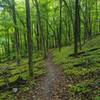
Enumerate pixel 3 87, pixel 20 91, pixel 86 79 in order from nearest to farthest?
1. pixel 86 79
2. pixel 20 91
3. pixel 3 87

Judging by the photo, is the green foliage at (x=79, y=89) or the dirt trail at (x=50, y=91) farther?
the dirt trail at (x=50, y=91)

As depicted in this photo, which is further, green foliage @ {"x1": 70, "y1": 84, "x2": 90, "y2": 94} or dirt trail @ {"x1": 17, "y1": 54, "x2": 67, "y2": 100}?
dirt trail @ {"x1": 17, "y1": 54, "x2": 67, "y2": 100}

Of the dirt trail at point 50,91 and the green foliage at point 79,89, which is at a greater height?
the green foliage at point 79,89

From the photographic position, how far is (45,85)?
14062 millimetres

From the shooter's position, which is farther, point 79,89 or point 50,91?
point 50,91

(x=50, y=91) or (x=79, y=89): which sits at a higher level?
(x=79, y=89)

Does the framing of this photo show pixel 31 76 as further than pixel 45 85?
Yes

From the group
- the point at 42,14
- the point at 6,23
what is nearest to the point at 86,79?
the point at 42,14

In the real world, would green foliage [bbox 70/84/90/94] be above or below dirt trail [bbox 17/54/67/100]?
above

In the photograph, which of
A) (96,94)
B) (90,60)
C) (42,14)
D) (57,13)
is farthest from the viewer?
(57,13)

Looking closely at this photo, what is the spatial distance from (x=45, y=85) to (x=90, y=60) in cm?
487

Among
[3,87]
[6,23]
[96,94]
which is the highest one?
[6,23]

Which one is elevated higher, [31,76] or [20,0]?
[20,0]

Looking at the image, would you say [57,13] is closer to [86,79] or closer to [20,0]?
[20,0]
